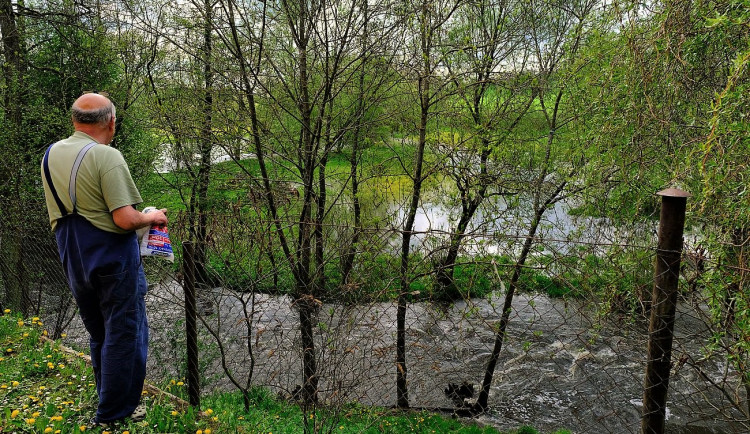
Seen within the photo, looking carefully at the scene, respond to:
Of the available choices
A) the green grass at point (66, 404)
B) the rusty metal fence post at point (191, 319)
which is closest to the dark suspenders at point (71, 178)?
the rusty metal fence post at point (191, 319)

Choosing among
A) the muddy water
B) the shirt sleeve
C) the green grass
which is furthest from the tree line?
the shirt sleeve

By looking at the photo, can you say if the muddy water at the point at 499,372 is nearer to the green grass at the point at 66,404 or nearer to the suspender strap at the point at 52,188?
the green grass at the point at 66,404

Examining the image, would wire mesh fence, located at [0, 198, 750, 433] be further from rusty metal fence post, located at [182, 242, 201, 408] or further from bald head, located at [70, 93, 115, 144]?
bald head, located at [70, 93, 115, 144]

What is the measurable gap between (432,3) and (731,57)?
412 centimetres

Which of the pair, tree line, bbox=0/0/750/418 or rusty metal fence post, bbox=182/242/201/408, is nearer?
rusty metal fence post, bbox=182/242/201/408

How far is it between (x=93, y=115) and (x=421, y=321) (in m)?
5.57

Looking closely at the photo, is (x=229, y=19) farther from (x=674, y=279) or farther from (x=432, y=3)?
(x=674, y=279)

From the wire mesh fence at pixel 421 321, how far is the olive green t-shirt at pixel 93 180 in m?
0.74

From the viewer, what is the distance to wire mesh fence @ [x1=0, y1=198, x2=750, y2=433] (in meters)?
3.73

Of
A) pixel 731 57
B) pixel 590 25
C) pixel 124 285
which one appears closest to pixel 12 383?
pixel 124 285

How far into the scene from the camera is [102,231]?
10.2ft

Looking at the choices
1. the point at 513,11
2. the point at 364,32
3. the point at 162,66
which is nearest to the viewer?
the point at 364,32

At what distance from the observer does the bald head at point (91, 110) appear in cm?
310

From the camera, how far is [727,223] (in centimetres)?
333
